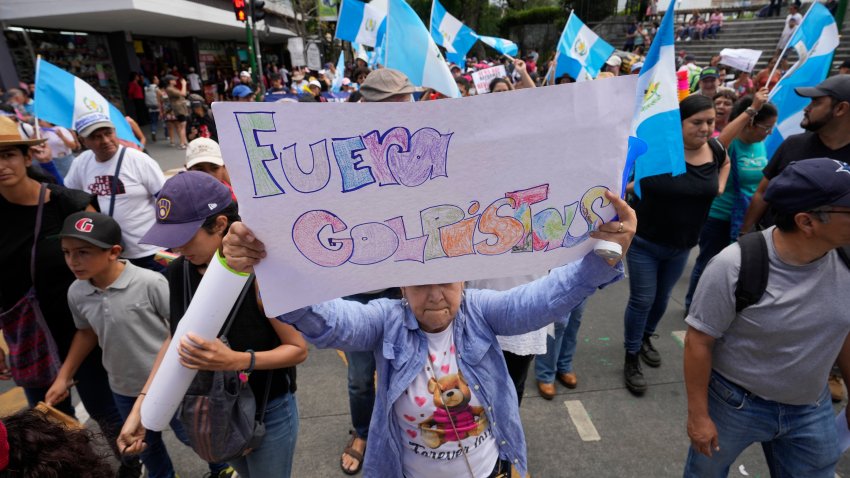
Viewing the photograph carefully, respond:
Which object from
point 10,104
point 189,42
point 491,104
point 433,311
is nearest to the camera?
point 491,104

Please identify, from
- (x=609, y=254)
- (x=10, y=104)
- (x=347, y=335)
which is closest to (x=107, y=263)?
(x=347, y=335)

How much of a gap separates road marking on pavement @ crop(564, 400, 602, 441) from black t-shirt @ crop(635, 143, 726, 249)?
4.06 ft

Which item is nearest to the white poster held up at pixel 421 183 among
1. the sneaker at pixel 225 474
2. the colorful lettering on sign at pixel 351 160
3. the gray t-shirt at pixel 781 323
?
the colorful lettering on sign at pixel 351 160

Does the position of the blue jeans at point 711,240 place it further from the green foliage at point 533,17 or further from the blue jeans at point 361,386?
the green foliage at point 533,17

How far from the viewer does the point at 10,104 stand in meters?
7.49

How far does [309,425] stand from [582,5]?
37.3 meters

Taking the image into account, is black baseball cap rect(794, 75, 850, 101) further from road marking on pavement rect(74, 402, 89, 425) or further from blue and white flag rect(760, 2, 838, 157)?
road marking on pavement rect(74, 402, 89, 425)

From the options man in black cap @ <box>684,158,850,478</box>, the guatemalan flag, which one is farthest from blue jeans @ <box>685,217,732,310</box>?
man in black cap @ <box>684,158,850,478</box>

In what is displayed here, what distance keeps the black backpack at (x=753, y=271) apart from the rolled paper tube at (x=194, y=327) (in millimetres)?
1713

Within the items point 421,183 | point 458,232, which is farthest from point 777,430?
point 421,183

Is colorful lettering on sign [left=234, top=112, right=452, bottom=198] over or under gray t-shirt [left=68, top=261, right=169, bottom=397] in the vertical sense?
over

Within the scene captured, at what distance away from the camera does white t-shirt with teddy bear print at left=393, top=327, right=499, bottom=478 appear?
5.08 ft

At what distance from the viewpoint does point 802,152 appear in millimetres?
2848

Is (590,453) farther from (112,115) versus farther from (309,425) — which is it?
(112,115)
